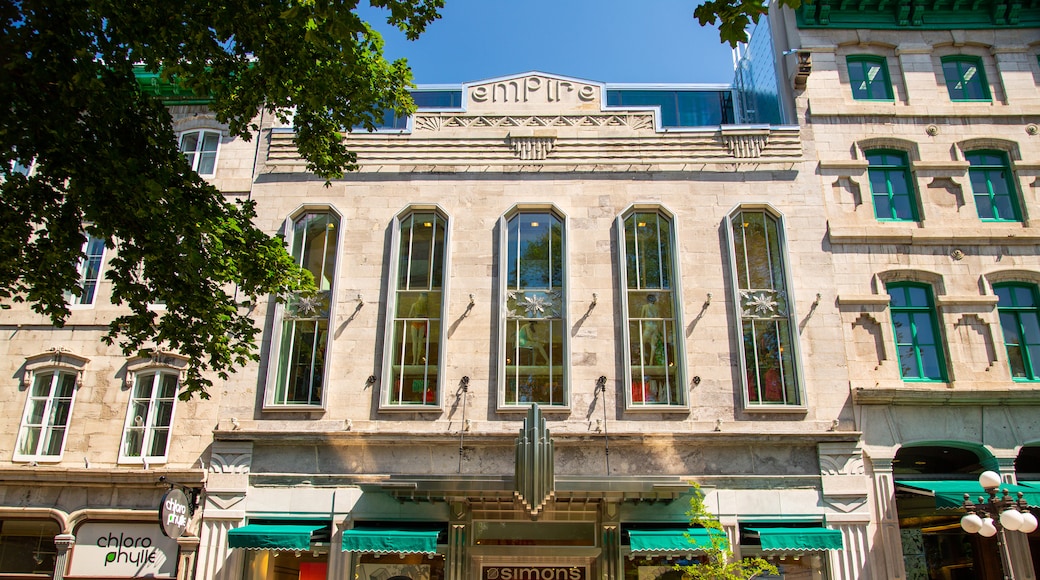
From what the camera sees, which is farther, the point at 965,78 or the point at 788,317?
the point at 965,78

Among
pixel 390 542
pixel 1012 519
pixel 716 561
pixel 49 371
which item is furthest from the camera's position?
pixel 49 371

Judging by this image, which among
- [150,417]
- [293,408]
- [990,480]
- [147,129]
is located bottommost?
[990,480]

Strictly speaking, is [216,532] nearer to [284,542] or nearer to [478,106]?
[284,542]

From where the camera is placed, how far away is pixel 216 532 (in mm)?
16438

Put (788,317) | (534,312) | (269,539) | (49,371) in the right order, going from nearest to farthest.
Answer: (269,539)
(788,317)
(534,312)
(49,371)

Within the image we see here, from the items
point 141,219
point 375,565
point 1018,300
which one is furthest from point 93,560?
point 1018,300

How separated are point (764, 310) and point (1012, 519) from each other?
7.15 meters

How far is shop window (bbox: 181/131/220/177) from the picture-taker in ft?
65.4

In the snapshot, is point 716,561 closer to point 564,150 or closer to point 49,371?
point 564,150

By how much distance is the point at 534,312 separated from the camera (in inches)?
706

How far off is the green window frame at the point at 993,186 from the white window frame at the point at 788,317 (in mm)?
5199

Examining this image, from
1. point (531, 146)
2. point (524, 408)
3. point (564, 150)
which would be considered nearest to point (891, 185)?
point (564, 150)

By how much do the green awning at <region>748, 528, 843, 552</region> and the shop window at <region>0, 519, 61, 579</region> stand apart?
16.1 metres

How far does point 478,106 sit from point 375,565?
12.0 meters
